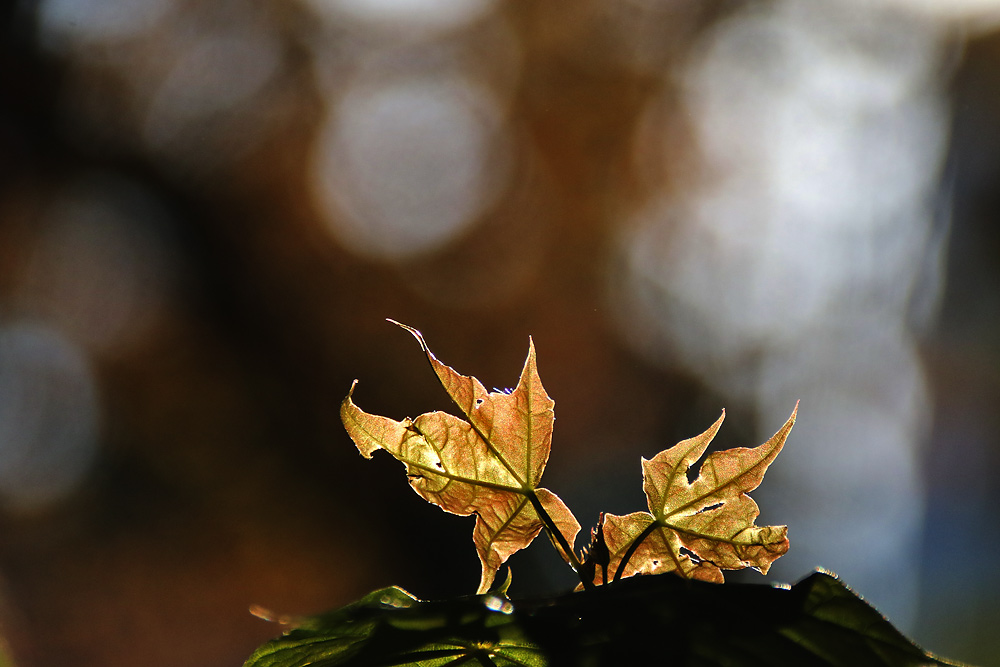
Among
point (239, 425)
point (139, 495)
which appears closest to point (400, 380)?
point (239, 425)

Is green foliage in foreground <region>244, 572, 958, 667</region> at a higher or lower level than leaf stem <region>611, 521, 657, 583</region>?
lower

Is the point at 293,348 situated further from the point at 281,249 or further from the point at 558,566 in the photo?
the point at 558,566

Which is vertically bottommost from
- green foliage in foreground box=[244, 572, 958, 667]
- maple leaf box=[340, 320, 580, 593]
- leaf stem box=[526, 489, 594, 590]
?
green foliage in foreground box=[244, 572, 958, 667]

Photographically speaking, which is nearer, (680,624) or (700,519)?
(680,624)

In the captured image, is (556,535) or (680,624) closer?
(680,624)

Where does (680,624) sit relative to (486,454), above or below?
below

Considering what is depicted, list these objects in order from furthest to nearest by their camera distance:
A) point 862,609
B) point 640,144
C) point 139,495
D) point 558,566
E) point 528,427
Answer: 1. point 640,144
2. point 139,495
3. point 558,566
4. point 528,427
5. point 862,609
